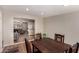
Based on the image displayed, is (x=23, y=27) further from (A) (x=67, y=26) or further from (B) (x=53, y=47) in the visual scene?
(B) (x=53, y=47)

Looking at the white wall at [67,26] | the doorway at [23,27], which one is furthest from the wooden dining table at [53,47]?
the doorway at [23,27]

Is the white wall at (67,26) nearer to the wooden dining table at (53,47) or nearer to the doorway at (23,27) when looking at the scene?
the doorway at (23,27)

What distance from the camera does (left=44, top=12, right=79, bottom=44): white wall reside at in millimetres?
3941

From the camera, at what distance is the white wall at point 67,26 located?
394 centimetres

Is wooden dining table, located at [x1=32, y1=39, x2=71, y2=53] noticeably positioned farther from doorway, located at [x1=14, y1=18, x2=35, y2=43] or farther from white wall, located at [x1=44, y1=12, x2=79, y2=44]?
doorway, located at [x1=14, y1=18, x2=35, y2=43]

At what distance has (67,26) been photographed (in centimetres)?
439

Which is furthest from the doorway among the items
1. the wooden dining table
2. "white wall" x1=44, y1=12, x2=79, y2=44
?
the wooden dining table

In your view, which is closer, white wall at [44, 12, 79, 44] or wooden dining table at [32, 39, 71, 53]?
wooden dining table at [32, 39, 71, 53]

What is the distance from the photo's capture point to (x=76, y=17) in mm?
3916

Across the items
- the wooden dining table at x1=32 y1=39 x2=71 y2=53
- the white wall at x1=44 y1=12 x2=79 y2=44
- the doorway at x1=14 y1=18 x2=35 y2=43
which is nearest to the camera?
the wooden dining table at x1=32 y1=39 x2=71 y2=53

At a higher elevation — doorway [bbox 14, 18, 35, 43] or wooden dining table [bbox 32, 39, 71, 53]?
doorway [bbox 14, 18, 35, 43]

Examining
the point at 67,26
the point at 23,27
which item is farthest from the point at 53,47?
the point at 23,27

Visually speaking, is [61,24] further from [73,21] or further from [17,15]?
[17,15]
